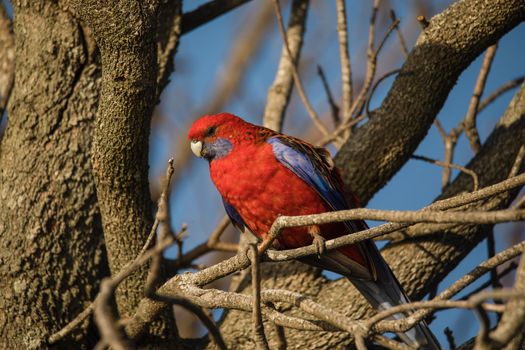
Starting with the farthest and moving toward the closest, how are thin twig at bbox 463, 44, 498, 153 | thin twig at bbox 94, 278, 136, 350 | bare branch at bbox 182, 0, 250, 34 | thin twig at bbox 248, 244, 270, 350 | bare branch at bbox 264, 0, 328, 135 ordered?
bare branch at bbox 264, 0, 328, 135
bare branch at bbox 182, 0, 250, 34
thin twig at bbox 463, 44, 498, 153
thin twig at bbox 248, 244, 270, 350
thin twig at bbox 94, 278, 136, 350

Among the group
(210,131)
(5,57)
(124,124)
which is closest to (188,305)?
(124,124)

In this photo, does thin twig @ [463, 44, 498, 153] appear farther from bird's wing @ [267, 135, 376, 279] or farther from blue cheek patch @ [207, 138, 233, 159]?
blue cheek patch @ [207, 138, 233, 159]

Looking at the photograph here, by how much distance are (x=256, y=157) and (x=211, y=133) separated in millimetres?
368

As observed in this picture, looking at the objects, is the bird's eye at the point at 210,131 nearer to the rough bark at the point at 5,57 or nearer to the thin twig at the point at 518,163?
the rough bark at the point at 5,57

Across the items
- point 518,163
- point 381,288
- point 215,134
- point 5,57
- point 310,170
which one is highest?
point 5,57

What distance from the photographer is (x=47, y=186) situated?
3.30 meters

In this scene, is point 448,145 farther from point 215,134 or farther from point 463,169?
point 215,134

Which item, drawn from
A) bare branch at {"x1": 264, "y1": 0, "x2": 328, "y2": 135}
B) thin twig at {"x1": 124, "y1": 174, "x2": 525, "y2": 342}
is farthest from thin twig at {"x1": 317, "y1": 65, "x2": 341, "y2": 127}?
thin twig at {"x1": 124, "y1": 174, "x2": 525, "y2": 342}

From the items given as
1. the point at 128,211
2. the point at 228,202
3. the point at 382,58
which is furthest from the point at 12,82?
the point at 382,58

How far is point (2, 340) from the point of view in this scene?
3.22 m

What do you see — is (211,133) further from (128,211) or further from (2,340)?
(2,340)

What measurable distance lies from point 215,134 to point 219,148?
0.35ft

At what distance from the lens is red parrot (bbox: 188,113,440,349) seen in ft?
11.0

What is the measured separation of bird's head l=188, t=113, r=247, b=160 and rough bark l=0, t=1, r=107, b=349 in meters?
0.60
